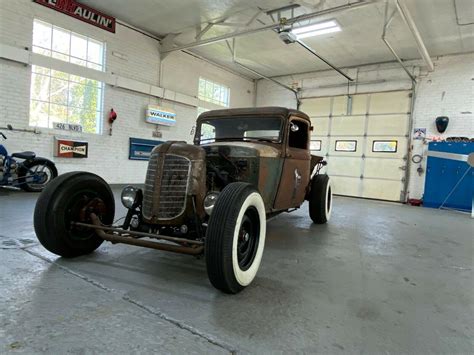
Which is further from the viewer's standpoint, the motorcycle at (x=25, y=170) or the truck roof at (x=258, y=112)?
the motorcycle at (x=25, y=170)

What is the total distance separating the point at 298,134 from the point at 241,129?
2.64 feet

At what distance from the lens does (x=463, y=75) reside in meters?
8.95

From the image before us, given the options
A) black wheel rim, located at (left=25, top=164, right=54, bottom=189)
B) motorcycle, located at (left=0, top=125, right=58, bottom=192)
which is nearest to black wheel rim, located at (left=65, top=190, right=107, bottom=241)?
motorcycle, located at (left=0, top=125, right=58, bottom=192)

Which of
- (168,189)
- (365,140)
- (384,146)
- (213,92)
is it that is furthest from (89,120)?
(384,146)

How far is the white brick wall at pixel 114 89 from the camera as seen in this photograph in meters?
6.42

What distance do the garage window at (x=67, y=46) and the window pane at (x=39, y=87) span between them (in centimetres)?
53

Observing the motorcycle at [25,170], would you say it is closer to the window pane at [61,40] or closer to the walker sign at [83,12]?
the window pane at [61,40]

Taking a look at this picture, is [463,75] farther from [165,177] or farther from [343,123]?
[165,177]

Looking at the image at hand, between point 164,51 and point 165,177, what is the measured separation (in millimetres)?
7714

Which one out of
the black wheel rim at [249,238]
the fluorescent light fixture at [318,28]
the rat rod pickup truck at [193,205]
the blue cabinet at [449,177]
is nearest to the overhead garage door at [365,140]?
the blue cabinet at [449,177]

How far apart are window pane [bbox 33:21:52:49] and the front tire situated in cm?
699

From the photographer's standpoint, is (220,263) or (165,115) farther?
(165,115)

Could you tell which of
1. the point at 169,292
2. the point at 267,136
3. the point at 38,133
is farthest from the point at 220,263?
the point at 38,133

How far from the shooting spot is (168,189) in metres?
2.51
